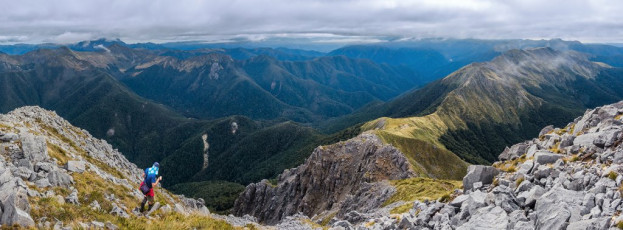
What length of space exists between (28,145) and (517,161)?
46.8 m

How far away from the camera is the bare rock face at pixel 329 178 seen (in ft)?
383

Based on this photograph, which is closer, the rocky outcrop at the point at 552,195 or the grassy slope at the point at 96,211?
the rocky outcrop at the point at 552,195

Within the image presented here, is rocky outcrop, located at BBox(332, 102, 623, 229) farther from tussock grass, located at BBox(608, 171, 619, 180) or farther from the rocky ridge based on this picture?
the rocky ridge

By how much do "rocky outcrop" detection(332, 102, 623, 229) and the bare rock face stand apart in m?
83.0

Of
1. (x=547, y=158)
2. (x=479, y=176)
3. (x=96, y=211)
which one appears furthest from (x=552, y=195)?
(x=96, y=211)

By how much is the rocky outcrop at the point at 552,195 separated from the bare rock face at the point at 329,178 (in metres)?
83.0

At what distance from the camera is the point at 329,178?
422ft

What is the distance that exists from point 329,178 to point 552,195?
11115 cm

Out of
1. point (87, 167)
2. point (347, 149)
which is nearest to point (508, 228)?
point (87, 167)

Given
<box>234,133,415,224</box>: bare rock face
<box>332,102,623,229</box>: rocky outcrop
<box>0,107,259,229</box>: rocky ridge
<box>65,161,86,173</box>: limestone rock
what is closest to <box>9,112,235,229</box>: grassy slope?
<box>0,107,259,229</box>: rocky ridge

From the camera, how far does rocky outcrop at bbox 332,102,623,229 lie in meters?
17.4

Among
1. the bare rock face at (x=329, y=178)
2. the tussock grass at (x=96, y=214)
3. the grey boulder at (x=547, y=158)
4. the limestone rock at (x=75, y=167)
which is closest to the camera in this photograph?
the tussock grass at (x=96, y=214)

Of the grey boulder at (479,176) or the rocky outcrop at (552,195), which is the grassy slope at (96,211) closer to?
the rocky outcrop at (552,195)

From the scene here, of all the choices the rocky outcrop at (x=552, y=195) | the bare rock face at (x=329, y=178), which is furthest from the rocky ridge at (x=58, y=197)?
the bare rock face at (x=329, y=178)
